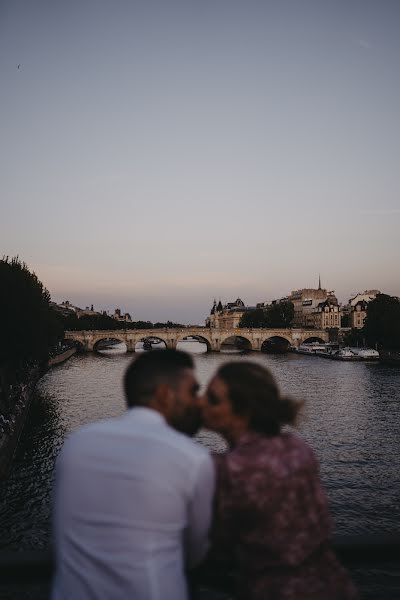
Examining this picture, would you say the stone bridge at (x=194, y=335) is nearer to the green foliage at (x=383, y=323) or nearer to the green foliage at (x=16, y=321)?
the green foliage at (x=383, y=323)

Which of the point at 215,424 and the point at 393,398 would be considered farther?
the point at 393,398

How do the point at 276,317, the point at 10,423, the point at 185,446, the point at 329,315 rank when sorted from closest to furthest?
the point at 185,446, the point at 10,423, the point at 276,317, the point at 329,315

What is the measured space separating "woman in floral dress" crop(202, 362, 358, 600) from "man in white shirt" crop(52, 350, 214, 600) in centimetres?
16

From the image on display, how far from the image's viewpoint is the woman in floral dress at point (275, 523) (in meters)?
2.04

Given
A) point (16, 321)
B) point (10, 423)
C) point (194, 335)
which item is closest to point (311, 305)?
point (194, 335)

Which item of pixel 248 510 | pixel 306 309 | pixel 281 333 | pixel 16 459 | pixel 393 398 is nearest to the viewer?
pixel 248 510

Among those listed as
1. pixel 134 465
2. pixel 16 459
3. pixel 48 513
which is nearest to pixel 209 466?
pixel 134 465

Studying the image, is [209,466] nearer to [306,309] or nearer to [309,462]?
[309,462]

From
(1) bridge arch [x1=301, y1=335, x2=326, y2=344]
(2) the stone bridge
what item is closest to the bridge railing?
(2) the stone bridge

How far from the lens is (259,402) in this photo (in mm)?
2256

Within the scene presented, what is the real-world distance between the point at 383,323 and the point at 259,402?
221ft

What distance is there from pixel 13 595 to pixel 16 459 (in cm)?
1023

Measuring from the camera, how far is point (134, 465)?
71.0 inches

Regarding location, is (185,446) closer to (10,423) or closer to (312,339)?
(10,423)
